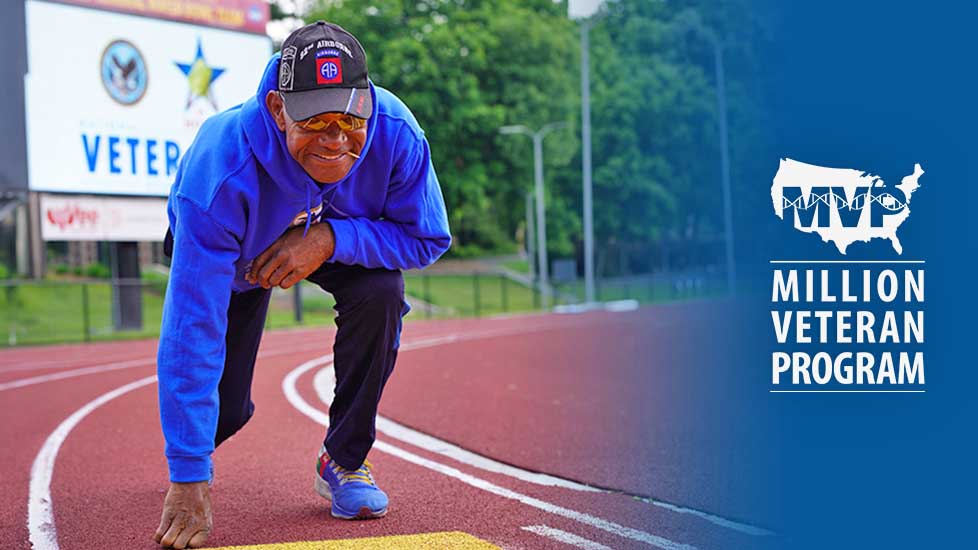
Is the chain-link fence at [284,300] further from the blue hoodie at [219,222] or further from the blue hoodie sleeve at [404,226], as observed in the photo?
the blue hoodie at [219,222]

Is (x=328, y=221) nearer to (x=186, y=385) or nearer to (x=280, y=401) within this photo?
(x=186, y=385)

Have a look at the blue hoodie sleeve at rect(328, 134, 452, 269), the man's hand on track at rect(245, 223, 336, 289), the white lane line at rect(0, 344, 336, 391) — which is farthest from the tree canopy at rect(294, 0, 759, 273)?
the man's hand on track at rect(245, 223, 336, 289)

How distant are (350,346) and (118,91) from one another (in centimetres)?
1899

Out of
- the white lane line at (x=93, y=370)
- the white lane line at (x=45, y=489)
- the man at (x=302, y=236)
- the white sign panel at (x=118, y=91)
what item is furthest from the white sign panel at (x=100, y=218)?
the man at (x=302, y=236)

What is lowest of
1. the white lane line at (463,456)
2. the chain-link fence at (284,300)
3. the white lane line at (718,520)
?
the chain-link fence at (284,300)

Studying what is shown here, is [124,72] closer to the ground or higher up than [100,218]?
higher up

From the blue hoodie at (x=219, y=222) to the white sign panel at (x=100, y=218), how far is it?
59.7 ft

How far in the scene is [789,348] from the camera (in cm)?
564

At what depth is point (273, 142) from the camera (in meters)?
3.56

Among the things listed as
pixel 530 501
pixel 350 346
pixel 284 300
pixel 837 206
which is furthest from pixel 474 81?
pixel 350 346

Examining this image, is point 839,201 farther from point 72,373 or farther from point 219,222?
point 72,373

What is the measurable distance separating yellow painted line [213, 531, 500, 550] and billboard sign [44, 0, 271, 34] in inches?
763

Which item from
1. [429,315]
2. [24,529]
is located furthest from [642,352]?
[429,315]

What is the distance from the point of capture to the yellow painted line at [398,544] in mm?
3551
